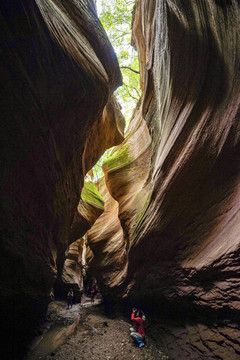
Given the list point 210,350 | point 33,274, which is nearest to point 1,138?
point 33,274

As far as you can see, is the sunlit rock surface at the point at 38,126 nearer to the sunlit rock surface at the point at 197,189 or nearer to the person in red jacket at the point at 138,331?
the sunlit rock surface at the point at 197,189

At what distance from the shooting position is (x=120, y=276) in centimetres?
939

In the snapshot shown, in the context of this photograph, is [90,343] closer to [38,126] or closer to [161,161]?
[161,161]

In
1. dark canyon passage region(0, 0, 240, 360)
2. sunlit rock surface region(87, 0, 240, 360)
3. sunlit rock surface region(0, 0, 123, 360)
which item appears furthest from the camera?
sunlit rock surface region(87, 0, 240, 360)

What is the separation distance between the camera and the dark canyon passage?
12.0 feet

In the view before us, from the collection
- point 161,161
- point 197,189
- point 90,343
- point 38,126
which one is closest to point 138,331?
point 90,343

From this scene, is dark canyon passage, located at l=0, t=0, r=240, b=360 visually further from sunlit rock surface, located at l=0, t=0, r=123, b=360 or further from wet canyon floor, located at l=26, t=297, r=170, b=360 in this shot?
wet canyon floor, located at l=26, t=297, r=170, b=360

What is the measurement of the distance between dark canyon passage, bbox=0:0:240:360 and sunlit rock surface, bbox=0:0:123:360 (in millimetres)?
24

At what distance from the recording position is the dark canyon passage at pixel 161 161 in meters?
3.67

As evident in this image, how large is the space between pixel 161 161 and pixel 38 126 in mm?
3647

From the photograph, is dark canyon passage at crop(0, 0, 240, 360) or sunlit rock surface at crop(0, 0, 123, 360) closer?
sunlit rock surface at crop(0, 0, 123, 360)

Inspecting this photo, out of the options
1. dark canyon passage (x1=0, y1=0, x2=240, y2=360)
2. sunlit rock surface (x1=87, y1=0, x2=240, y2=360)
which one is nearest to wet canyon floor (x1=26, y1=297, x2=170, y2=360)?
dark canyon passage (x1=0, y1=0, x2=240, y2=360)

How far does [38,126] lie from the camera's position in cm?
416

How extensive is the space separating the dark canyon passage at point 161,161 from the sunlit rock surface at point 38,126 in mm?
24
